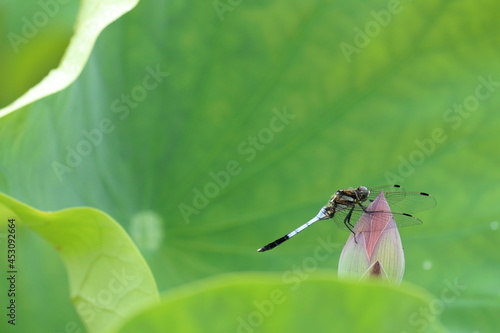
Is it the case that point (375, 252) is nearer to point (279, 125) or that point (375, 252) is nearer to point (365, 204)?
point (365, 204)

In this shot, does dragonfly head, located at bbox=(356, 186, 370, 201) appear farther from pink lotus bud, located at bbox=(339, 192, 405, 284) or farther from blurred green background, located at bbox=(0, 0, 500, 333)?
pink lotus bud, located at bbox=(339, 192, 405, 284)

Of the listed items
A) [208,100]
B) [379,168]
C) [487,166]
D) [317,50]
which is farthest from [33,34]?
[487,166]

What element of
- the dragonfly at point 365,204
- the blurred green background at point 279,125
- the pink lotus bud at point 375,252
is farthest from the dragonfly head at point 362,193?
the pink lotus bud at point 375,252

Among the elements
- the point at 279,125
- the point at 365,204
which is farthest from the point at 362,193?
the point at 279,125

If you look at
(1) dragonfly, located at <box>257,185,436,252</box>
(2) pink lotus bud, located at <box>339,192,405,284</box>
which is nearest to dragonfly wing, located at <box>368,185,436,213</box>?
(1) dragonfly, located at <box>257,185,436,252</box>

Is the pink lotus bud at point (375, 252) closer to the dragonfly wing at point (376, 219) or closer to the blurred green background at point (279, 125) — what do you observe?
the dragonfly wing at point (376, 219)

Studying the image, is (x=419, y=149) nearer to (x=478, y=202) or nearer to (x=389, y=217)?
(x=478, y=202)

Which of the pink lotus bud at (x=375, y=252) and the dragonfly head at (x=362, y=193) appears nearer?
the pink lotus bud at (x=375, y=252)
